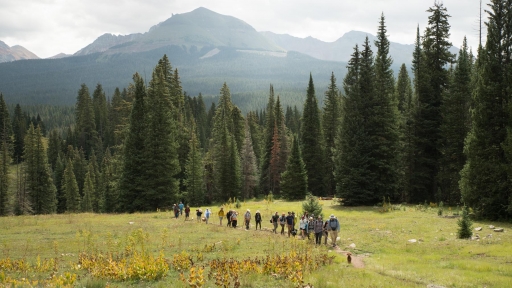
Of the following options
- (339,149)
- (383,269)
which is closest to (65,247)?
(383,269)

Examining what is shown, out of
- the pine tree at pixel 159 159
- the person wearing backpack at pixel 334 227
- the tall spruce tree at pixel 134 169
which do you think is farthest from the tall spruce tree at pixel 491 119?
the tall spruce tree at pixel 134 169

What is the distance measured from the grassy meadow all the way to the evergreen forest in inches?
256

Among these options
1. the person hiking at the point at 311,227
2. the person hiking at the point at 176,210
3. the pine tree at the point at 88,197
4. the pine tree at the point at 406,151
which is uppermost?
the pine tree at the point at 406,151

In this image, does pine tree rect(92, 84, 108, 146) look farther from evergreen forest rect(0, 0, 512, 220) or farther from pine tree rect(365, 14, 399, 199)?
pine tree rect(365, 14, 399, 199)

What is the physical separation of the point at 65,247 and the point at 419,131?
35.5 metres

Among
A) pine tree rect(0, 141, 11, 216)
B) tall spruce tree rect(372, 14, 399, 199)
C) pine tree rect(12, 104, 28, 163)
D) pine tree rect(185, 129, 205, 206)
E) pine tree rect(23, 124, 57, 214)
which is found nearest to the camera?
tall spruce tree rect(372, 14, 399, 199)

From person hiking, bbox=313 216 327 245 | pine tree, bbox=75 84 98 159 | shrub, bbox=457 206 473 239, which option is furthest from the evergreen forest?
pine tree, bbox=75 84 98 159

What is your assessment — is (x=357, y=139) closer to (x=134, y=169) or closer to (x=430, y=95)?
(x=430, y=95)

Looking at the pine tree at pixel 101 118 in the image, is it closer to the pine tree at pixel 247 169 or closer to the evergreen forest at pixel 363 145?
the evergreen forest at pixel 363 145

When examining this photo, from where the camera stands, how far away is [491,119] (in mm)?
27312

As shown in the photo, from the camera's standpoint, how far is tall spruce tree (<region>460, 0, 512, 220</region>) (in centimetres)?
2634

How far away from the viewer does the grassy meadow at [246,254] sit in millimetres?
12695

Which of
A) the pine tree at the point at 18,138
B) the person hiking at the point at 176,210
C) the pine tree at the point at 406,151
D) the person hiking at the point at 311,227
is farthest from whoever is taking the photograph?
the pine tree at the point at 18,138

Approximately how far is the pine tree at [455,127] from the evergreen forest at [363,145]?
11cm
